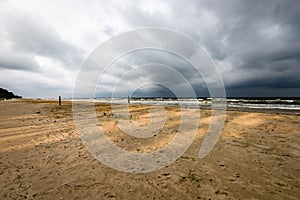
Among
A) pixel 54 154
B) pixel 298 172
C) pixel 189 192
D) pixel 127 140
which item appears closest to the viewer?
pixel 189 192

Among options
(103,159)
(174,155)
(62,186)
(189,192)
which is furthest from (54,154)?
(189,192)

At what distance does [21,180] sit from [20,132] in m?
6.79

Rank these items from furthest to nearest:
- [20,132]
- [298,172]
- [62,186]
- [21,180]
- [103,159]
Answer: [20,132] < [103,159] < [298,172] < [21,180] < [62,186]

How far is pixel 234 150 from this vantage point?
7590 mm

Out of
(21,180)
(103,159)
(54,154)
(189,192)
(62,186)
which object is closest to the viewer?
(189,192)

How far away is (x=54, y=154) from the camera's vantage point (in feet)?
23.4

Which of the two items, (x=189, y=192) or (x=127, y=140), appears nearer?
(x=189, y=192)

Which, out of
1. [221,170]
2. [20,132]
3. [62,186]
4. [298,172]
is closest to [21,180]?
[62,186]

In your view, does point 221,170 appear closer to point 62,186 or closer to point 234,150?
point 234,150

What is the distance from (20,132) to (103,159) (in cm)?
692

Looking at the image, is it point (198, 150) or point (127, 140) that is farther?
point (127, 140)

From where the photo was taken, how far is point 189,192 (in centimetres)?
442

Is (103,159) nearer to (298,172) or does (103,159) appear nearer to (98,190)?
(98,190)

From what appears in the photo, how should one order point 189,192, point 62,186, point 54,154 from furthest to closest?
point 54,154
point 62,186
point 189,192
